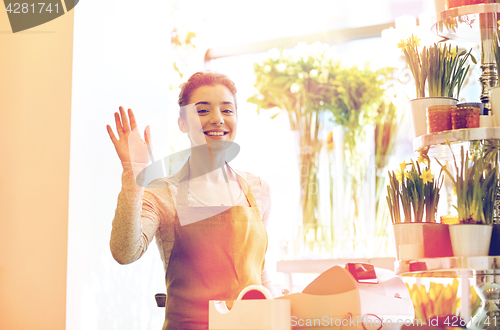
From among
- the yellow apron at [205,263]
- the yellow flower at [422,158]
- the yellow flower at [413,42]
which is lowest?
the yellow apron at [205,263]

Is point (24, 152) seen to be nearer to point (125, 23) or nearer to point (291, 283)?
point (125, 23)

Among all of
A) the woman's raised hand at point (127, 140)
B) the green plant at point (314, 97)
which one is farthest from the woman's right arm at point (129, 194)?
the green plant at point (314, 97)

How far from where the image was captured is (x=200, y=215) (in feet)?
3.41

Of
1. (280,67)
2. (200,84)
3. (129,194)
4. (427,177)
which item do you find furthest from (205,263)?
(280,67)

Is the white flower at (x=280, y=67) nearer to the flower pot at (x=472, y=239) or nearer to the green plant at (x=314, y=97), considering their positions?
the green plant at (x=314, y=97)

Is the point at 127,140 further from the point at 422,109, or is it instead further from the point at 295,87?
the point at 295,87

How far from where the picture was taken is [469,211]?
0.60 metres

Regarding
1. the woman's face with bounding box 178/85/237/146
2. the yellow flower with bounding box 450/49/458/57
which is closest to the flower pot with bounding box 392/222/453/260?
the yellow flower with bounding box 450/49/458/57

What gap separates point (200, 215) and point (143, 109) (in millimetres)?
390

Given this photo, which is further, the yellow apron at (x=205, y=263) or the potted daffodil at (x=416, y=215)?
the yellow apron at (x=205, y=263)

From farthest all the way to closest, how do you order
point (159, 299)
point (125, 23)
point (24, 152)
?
point (125, 23) → point (24, 152) → point (159, 299)

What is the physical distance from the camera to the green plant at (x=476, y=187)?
0.60m

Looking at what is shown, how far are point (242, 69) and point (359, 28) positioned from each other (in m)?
0.38

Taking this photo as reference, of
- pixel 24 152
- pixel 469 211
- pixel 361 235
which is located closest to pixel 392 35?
pixel 361 235
